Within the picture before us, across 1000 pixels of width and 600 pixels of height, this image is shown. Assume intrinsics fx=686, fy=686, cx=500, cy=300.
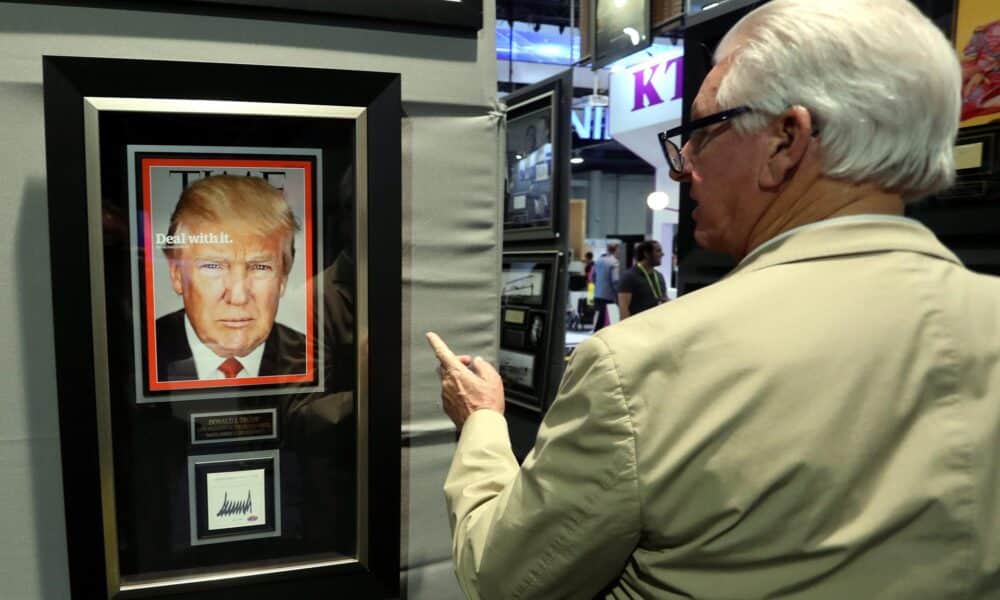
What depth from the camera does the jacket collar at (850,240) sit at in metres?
0.60

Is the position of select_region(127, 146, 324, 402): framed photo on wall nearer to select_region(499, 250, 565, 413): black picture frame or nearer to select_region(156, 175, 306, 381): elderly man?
select_region(156, 175, 306, 381): elderly man

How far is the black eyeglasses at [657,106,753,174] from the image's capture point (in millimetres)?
662

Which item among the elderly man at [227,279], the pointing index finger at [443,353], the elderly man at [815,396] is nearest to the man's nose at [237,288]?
the elderly man at [227,279]

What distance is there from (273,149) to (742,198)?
2.01 feet

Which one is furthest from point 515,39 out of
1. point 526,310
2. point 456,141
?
point 456,141

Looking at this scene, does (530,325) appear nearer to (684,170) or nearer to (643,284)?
(684,170)

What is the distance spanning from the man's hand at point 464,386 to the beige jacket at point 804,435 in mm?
336

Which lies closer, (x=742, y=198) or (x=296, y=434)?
(x=742, y=198)

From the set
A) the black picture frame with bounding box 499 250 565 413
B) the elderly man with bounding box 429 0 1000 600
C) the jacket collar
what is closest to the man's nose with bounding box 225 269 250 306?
the elderly man with bounding box 429 0 1000 600

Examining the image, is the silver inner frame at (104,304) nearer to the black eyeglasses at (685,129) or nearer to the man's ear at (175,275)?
the man's ear at (175,275)

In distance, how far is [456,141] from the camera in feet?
3.46

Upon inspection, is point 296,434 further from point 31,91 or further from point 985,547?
point 985,547
